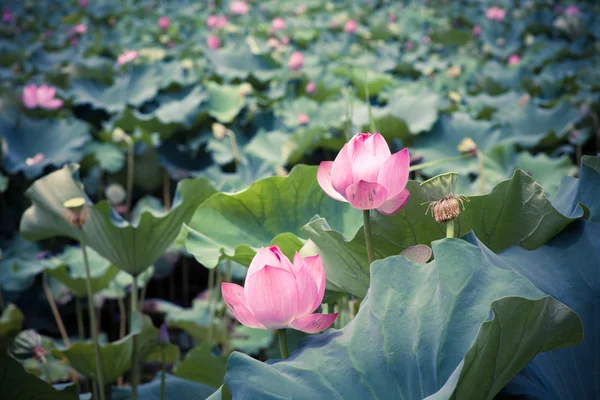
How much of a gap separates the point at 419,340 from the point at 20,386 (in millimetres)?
638

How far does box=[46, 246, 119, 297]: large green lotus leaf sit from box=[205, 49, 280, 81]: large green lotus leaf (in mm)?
1462

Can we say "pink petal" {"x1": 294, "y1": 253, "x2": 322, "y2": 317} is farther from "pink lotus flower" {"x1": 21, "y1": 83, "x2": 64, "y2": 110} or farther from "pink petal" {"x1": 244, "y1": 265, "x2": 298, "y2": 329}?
"pink lotus flower" {"x1": 21, "y1": 83, "x2": 64, "y2": 110}

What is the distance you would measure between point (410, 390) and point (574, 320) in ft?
0.52

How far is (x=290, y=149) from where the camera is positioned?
2.02 meters

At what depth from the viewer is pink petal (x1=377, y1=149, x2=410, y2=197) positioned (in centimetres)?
A: 62

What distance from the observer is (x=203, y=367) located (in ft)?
3.75

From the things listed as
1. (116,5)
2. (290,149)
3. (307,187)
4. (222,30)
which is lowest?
(116,5)

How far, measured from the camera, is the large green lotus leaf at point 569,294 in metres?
0.60

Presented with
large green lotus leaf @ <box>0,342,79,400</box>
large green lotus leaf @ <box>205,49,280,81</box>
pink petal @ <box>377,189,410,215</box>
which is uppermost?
pink petal @ <box>377,189,410,215</box>

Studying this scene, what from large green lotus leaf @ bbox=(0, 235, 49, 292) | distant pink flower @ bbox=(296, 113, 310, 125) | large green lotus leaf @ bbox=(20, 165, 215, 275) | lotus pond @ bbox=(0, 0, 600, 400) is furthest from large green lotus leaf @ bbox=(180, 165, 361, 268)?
distant pink flower @ bbox=(296, 113, 310, 125)

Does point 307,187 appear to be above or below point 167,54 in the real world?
above

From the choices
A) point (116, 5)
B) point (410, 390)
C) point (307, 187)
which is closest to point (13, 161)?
point (307, 187)

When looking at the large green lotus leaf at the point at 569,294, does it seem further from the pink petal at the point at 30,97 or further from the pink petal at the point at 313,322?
the pink petal at the point at 30,97

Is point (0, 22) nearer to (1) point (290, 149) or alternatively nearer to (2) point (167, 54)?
(2) point (167, 54)
